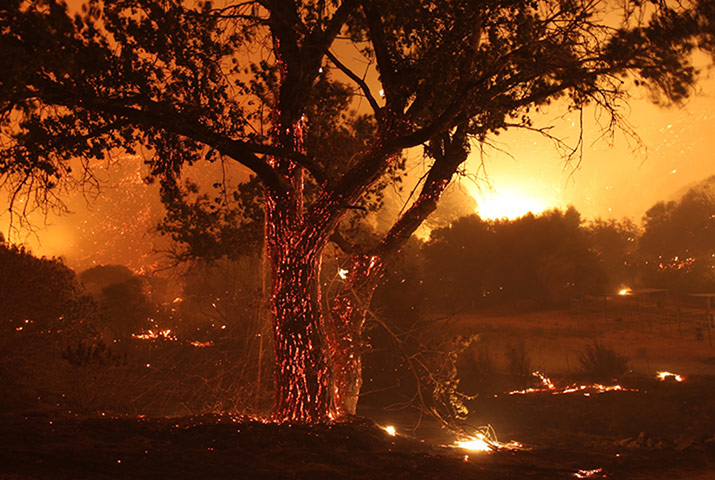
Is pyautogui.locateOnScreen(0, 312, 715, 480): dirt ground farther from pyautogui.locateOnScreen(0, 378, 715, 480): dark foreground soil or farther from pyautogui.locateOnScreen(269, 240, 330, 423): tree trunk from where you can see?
pyautogui.locateOnScreen(269, 240, 330, 423): tree trunk

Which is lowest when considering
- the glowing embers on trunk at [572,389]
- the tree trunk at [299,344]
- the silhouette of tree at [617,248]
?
the glowing embers on trunk at [572,389]

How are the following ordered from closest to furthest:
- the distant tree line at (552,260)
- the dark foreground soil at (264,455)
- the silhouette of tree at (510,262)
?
the dark foreground soil at (264,455) < the silhouette of tree at (510,262) < the distant tree line at (552,260)

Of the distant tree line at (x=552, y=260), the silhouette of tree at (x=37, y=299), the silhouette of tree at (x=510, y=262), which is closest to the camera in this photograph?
the silhouette of tree at (x=37, y=299)

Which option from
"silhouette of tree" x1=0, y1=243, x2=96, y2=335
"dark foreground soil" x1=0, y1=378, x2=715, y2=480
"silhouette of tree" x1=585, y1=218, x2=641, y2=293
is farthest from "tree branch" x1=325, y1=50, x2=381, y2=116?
"silhouette of tree" x1=585, y1=218, x2=641, y2=293

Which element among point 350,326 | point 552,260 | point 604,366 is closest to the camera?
point 350,326

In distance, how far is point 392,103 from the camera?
6.62 meters

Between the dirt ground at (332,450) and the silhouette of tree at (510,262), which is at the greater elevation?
the silhouette of tree at (510,262)

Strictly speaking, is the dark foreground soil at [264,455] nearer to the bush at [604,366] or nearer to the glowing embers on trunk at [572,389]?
the glowing embers on trunk at [572,389]

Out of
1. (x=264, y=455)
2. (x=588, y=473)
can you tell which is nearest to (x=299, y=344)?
(x=264, y=455)

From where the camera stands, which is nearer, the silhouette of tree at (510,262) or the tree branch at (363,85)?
the tree branch at (363,85)

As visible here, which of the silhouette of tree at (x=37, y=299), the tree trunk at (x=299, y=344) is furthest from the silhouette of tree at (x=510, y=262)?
the tree trunk at (x=299, y=344)

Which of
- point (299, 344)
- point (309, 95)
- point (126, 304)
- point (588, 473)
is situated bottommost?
point (588, 473)

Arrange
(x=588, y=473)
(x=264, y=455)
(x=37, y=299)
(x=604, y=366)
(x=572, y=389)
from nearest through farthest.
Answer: (x=264, y=455)
(x=588, y=473)
(x=37, y=299)
(x=572, y=389)
(x=604, y=366)

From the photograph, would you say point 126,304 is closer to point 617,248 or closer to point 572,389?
point 572,389
